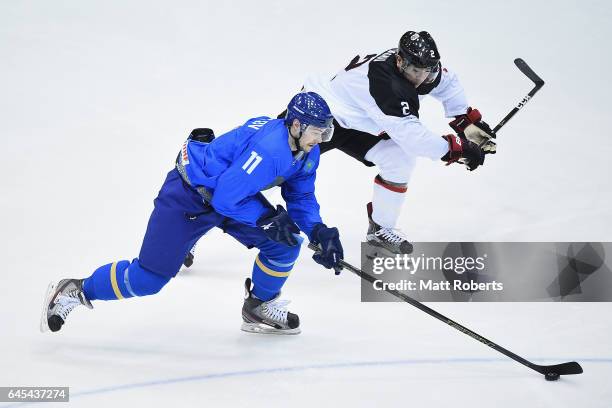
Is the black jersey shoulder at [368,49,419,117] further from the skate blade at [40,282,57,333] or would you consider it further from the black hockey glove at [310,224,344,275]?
the skate blade at [40,282,57,333]

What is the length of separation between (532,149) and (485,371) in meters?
2.68

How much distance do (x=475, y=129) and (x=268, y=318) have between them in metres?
1.67

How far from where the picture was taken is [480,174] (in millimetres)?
5441

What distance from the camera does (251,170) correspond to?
326cm

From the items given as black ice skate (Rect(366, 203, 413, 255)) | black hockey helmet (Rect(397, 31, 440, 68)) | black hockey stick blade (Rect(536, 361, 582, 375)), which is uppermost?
black hockey helmet (Rect(397, 31, 440, 68))

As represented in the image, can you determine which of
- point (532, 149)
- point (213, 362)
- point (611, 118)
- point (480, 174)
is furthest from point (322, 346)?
point (611, 118)

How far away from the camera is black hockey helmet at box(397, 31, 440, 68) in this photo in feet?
13.4

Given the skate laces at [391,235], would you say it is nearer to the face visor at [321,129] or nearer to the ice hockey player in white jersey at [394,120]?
the ice hockey player in white jersey at [394,120]

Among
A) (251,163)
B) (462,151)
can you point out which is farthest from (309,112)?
(462,151)

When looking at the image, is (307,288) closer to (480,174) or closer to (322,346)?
(322,346)

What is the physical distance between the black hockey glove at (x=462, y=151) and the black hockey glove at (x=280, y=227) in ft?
4.02
